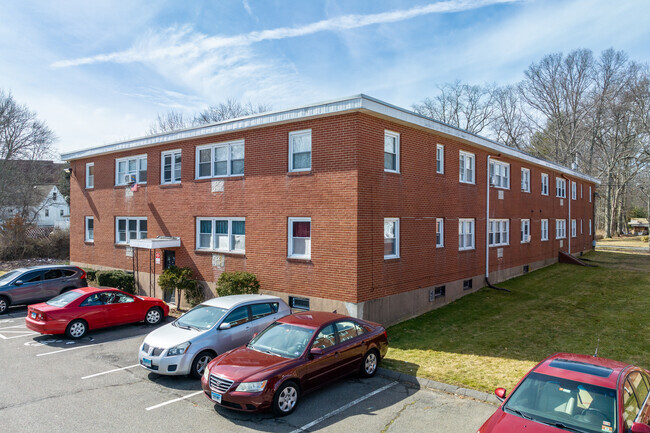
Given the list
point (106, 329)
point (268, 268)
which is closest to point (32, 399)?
point (106, 329)

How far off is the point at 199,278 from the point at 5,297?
732 cm

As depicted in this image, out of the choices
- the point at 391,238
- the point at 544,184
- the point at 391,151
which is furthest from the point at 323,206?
the point at 544,184

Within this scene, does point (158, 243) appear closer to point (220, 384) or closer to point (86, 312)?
point (86, 312)

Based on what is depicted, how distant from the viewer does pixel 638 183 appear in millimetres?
58375

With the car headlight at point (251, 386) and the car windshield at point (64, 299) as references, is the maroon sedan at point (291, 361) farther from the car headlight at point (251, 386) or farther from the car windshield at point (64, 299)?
the car windshield at point (64, 299)

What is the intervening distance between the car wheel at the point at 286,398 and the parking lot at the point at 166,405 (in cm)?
15

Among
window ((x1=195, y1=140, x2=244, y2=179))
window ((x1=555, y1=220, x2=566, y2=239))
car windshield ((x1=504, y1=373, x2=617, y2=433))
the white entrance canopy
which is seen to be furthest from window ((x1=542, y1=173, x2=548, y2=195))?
car windshield ((x1=504, y1=373, x2=617, y2=433))

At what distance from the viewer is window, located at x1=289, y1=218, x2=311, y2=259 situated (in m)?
13.8

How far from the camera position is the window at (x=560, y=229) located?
92.6ft

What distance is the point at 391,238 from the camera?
1421cm

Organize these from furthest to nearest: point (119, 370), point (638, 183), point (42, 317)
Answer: point (638, 183), point (42, 317), point (119, 370)

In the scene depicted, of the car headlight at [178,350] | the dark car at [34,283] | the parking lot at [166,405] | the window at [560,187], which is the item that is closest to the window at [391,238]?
the parking lot at [166,405]

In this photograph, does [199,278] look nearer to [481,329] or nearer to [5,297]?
[5,297]

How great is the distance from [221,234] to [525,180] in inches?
683
